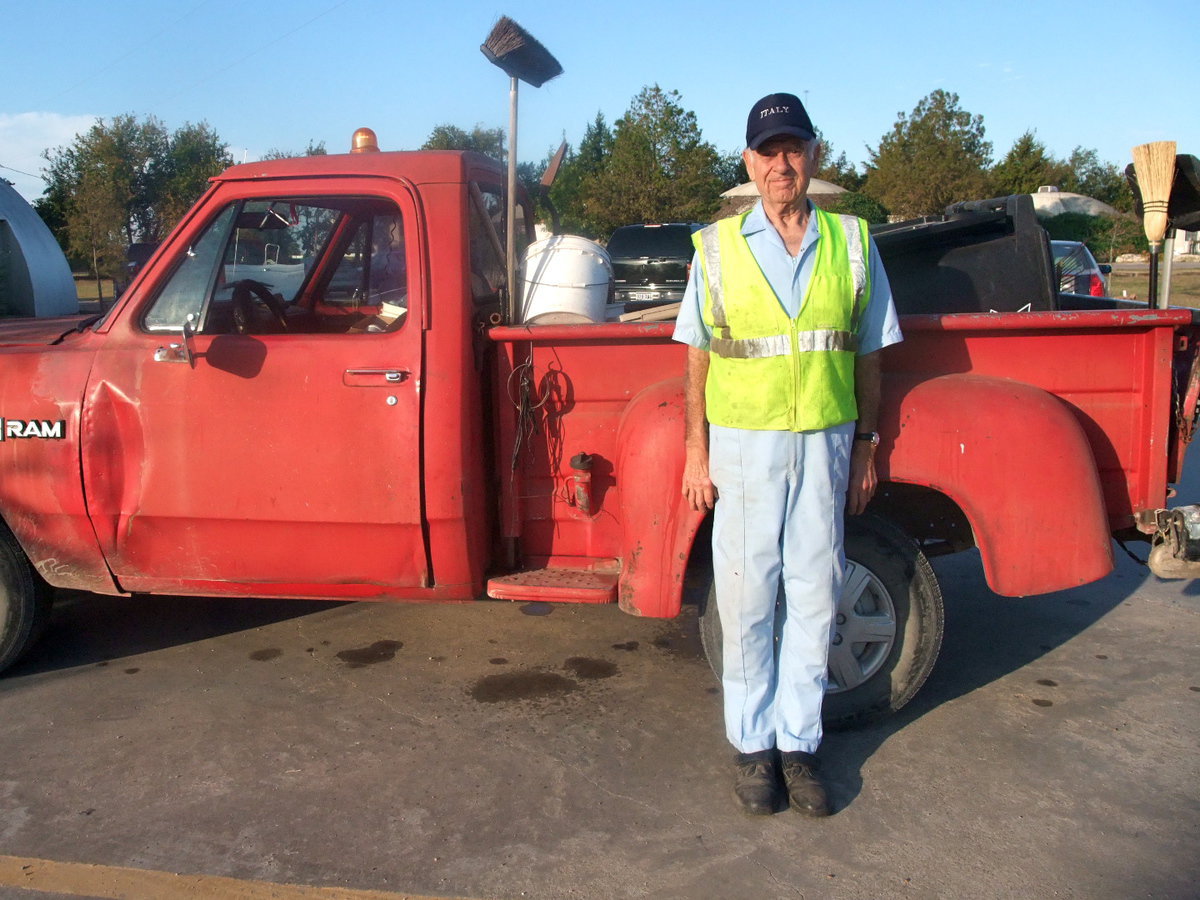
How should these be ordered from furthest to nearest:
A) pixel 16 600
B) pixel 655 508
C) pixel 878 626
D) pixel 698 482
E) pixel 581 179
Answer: pixel 581 179, pixel 16 600, pixel 878 626, pixel 655 508, pixel 698 482

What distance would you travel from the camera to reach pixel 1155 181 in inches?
148

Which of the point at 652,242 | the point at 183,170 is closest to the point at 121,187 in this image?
the point at 183,170

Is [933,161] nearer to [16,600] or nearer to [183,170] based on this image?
[183,170]

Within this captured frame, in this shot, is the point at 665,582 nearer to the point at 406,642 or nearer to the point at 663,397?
the point at 663,397

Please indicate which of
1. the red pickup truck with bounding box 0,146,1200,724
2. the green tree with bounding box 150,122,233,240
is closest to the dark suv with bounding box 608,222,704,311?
the red pickup truck with bounding box 0,146,1200,724

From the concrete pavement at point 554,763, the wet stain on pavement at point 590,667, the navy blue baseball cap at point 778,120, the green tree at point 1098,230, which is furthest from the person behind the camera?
the green tree at point 1098,230

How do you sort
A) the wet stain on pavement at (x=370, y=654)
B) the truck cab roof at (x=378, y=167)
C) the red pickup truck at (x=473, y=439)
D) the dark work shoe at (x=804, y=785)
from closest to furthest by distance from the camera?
the dark work shoe at (x=804, y=785) → the red pickup truck at (x=473, y=439) → the truck cab roof at (x=378, y=167) → the wet stain on pavement at (x=370, y=654)

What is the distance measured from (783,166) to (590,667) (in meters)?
2.24

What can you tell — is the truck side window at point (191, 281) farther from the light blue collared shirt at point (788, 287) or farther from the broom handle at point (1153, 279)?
the broom handle at point (1153, 279)

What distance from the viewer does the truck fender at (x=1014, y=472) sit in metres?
3.29

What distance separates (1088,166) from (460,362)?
144 ft

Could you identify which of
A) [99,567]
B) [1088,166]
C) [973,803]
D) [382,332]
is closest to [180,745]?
[99,567]

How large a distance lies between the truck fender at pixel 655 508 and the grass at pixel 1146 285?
1754cm

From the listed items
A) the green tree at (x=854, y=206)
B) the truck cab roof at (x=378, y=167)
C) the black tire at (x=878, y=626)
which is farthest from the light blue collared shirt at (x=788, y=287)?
the green tree at (x=854, y=206)
